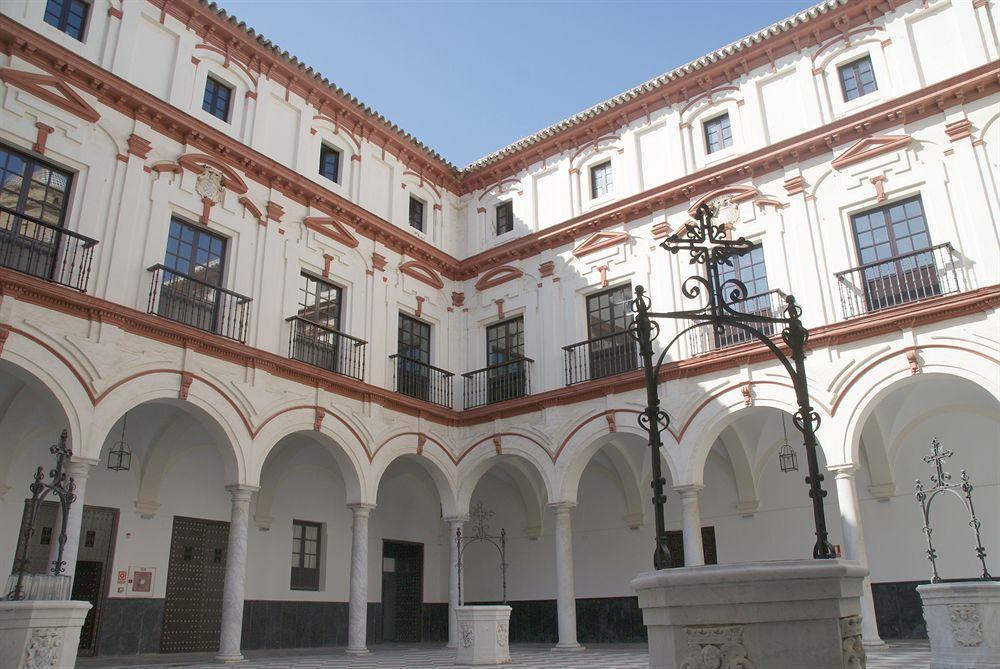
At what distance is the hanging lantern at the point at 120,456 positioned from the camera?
37.2 ft

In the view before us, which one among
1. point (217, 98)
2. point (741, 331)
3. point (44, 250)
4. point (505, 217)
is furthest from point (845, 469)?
point (217, 98)

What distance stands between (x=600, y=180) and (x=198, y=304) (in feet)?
25.6

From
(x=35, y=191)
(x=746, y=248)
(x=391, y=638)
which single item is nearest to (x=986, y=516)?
(x=746, y=248)

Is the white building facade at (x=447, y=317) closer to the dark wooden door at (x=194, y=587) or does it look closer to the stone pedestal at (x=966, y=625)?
the dark wooden door at (x=194, y=587)

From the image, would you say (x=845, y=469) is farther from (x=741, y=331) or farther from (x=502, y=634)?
(x=502, y=634)

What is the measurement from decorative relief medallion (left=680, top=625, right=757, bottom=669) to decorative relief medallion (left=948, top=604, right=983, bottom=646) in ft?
17.2

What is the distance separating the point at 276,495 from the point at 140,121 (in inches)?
263

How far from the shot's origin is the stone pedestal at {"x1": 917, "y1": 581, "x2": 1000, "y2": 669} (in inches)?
299

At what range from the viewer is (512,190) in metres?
16.5

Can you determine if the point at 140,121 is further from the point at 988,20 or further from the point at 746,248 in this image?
the point at 988,20

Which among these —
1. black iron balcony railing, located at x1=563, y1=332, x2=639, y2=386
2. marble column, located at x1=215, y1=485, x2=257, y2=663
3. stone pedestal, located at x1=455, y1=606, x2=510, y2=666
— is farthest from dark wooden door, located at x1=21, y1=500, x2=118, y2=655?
black iron balcony railing, located at x1=563, y1=332, x2=639, y2=386

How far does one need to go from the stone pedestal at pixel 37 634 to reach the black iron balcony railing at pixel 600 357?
8.93 metres

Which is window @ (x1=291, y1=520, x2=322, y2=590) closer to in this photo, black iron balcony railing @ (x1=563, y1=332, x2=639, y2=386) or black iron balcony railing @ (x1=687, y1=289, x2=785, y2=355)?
black iron balcony railing @ (x1=563, y1=332, x2=639, y2=386)

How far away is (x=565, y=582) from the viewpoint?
13172 millimetres
